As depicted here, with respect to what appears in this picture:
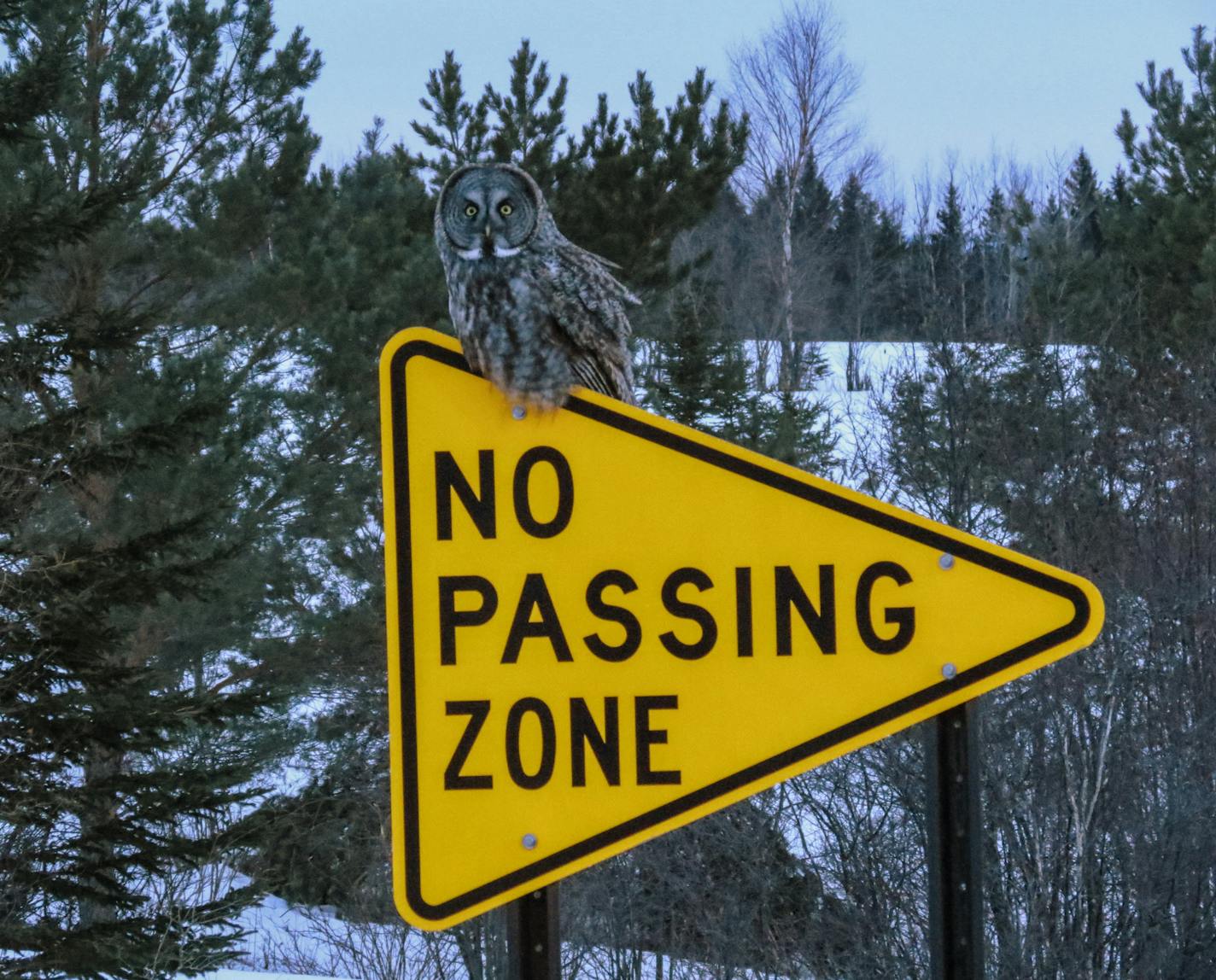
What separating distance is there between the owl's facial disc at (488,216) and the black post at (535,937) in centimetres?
115

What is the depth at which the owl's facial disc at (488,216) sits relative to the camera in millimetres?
2242

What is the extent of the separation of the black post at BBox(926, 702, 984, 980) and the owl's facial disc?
1245 millimetres

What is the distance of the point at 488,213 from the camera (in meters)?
2.29

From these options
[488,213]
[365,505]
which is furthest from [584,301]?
[365,505]

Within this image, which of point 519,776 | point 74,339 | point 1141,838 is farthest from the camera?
point 1141,838

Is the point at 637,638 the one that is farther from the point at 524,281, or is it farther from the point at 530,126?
the point at 530,126

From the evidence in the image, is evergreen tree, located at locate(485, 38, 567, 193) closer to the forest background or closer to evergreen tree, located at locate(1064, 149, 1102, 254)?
the forest background

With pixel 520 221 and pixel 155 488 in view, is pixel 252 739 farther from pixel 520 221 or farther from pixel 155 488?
pixel 520 221

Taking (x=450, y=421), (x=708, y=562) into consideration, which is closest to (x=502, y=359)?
(x=450, y=421)

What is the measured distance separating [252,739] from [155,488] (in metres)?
4.77

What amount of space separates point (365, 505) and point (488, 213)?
12.9 meters

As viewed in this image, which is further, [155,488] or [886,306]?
[886,306]

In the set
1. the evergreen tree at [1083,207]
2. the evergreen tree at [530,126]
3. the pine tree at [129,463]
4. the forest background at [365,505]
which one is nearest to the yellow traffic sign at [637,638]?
the pine tree at [129,463]

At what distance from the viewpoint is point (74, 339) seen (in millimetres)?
9250
